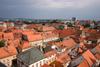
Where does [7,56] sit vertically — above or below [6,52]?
below

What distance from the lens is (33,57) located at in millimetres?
23109

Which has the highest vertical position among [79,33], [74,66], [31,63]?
[79,33]

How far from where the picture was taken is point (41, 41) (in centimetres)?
4728

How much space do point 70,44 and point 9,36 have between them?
1401 inches

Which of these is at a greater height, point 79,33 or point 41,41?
point 79,33

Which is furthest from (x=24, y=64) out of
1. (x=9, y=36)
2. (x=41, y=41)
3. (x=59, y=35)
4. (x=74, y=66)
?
(x=59, y=35)

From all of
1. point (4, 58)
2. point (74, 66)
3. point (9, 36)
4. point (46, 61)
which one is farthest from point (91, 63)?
point (9, 36)

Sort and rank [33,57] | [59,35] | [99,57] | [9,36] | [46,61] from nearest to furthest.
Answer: [33,57] < [46,61] < [99,57] < [9,36] < [59,35]

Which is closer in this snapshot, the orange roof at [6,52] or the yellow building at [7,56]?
the yellow building at [7,56]

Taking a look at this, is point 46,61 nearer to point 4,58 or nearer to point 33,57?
point 33,57

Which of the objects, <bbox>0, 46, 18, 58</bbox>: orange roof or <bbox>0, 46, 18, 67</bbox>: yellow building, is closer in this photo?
<bbox>0, 46, 18, 67</bbox>: yellow building

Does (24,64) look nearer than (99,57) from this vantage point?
Answer: Yes

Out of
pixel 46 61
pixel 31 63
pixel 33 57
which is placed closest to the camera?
pixel 31 63

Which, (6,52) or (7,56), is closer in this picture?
(7,56)
